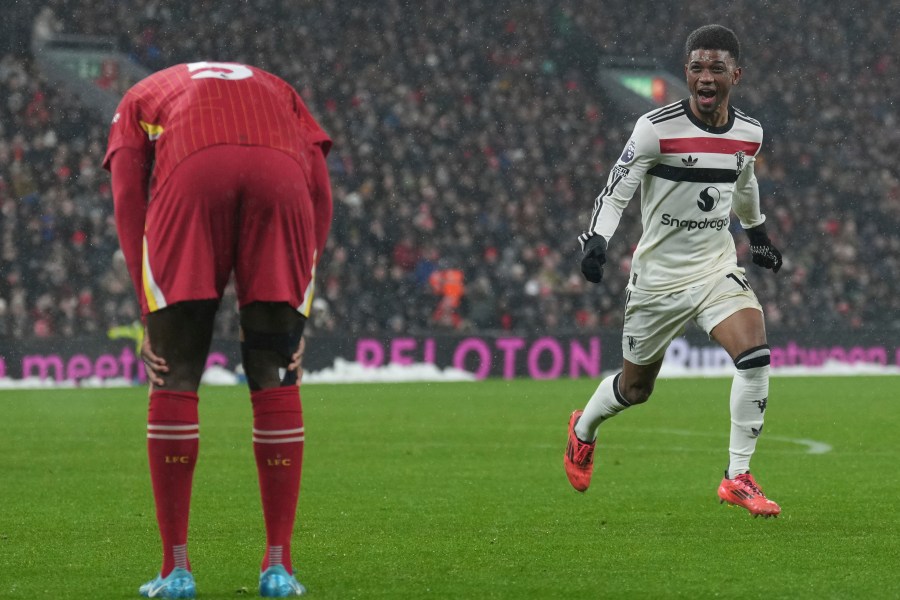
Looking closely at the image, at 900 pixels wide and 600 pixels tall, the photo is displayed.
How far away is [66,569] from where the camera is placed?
4812 mm

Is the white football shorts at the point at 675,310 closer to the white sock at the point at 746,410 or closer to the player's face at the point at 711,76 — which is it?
the white sock at the point at 746,410

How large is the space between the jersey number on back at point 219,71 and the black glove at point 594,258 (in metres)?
2.16

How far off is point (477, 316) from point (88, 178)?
632cm

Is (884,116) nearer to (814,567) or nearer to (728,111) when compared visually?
(728,111)

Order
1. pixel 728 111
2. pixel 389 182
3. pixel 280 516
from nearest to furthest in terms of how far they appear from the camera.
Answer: pixel 280 516, pixel 728 111, pixel 389 182

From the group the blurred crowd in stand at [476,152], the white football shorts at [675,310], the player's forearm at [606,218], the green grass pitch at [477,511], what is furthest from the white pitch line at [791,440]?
the blurred crowd in stand at [476,152]

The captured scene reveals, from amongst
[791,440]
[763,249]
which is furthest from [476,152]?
[763,249]

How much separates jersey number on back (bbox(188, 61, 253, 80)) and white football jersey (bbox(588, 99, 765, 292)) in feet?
8.22

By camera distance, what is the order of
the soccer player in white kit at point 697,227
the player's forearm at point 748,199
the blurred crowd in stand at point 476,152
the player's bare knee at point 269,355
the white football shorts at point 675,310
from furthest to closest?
the blurred crowd in stand at point 476,152 < the player's forearm at point 748,199 < the white football shorts at point 675,310 < the soccer player in white kit at point 697,227 < the player's bare knee at point 269,355

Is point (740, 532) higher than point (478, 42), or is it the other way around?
point (478, 42)

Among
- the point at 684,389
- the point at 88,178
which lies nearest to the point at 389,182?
the point at 88,178

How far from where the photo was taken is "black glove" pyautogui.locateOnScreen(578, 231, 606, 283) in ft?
19.8


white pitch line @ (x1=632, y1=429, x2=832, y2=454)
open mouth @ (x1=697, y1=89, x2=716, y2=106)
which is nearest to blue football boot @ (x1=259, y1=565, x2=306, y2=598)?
open mouth @ (x1=697, y1=89, x2=716, y2=106)

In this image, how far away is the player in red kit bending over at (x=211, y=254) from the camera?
3.97m
